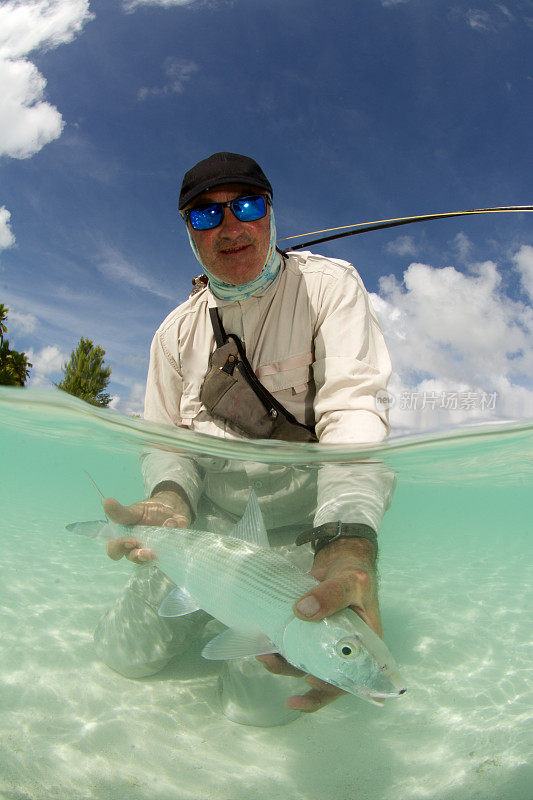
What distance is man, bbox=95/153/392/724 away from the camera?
305 centimetres

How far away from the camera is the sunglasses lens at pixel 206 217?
11.5ft

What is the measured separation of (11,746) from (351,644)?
2.59m

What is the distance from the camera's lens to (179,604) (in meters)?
2.43

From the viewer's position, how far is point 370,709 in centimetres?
302

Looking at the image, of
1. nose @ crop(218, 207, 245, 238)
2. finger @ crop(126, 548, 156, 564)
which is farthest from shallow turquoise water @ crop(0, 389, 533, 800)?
nose @ crop(218, 207, 245, 238)

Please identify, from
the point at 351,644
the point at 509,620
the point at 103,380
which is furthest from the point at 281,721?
the point at 103,380

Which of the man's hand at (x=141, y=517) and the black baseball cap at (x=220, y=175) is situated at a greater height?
the black baseball cap at (x=220, y=175)

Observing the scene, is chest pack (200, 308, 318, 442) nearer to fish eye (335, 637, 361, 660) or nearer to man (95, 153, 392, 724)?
man (95, 153, 392, 724)

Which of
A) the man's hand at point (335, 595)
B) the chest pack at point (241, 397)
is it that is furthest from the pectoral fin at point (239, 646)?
the chest pack at point (241, 397)

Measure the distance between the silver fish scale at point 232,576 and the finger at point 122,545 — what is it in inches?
3.5

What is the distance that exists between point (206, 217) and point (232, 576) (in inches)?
106

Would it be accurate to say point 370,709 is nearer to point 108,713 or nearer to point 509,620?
point 108,713

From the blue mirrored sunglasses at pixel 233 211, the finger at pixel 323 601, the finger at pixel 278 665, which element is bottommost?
the finger at pixel 278 665

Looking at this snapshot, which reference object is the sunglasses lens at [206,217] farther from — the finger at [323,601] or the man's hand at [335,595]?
the finger at [323,601]
